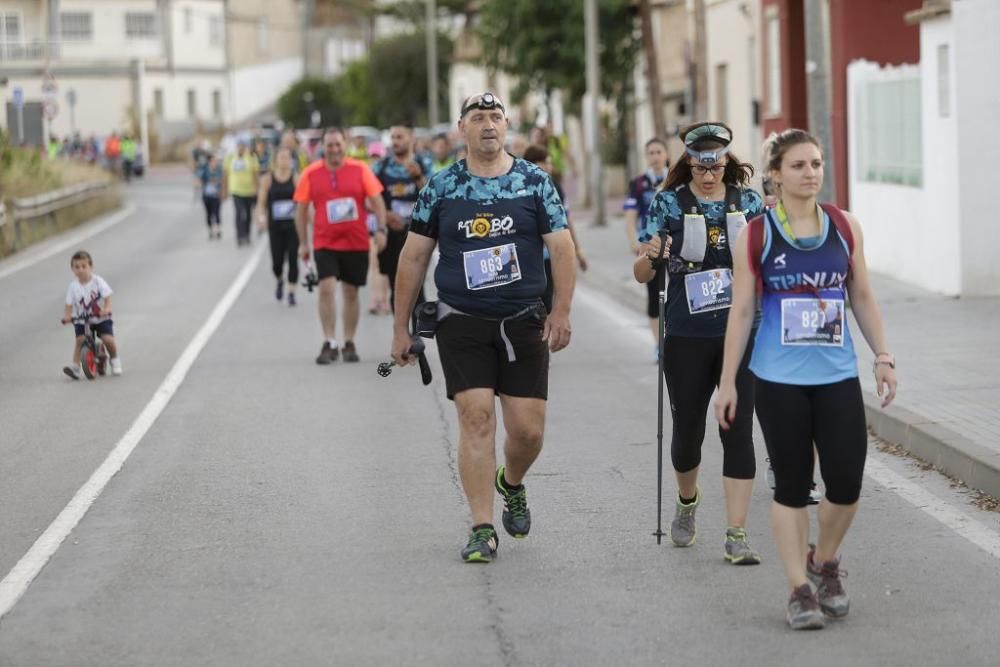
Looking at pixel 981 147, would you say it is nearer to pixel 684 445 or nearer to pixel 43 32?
pixel 684 445

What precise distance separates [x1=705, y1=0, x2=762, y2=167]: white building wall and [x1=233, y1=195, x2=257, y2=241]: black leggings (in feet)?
27.7

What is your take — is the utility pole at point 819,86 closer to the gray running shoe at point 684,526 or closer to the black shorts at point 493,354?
the gray running shoe at point 684,526

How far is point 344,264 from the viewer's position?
1523cm

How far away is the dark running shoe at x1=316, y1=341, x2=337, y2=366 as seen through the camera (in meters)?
15.3

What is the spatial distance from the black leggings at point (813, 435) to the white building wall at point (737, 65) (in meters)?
25.9

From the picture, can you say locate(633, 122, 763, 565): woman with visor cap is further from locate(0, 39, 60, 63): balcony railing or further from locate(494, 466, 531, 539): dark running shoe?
locate(0, 39, 60, 63): balcony railing

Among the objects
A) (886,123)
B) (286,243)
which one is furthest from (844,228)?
(886,123)

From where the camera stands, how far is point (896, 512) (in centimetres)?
870

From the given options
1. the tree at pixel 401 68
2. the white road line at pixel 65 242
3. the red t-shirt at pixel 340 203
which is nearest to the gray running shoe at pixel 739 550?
the red t-shirt at pixel 340 203

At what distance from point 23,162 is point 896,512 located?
31.7 m

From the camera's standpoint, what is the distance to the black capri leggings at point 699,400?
7.63m

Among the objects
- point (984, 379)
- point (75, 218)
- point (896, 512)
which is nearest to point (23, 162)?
point (75, 218)

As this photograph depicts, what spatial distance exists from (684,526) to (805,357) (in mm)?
1671

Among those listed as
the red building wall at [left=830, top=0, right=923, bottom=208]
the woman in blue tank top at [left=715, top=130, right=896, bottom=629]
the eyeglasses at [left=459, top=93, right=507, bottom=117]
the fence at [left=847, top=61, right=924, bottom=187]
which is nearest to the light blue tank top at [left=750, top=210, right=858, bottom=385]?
the woman in blue tank top at [left=715, top=130, right=896, bottom=629]
